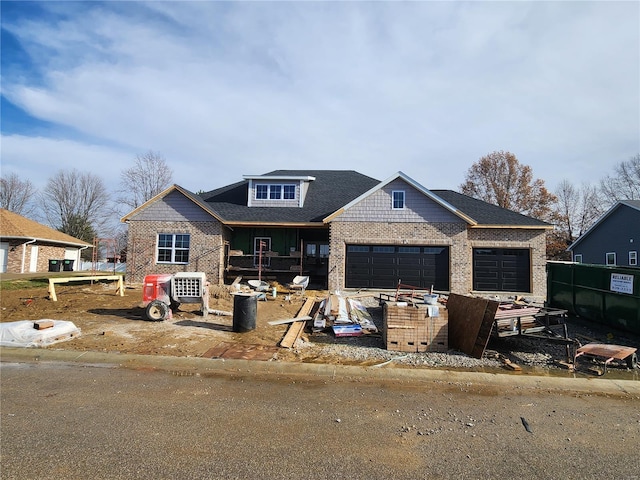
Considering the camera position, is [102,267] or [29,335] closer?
[29,335]

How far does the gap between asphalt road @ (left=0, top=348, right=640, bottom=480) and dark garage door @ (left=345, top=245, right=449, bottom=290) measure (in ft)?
37.8

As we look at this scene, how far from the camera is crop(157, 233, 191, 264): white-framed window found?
19.1 metres

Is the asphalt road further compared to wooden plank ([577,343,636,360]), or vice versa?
wooden plank ([577,343,636,360])

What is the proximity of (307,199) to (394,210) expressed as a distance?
5.72 metres

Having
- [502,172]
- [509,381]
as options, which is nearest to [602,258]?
[502,172]

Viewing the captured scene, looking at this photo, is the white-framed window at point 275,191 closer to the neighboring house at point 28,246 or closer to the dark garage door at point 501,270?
the dark garage door at point 501,270

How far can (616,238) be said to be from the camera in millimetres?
25984

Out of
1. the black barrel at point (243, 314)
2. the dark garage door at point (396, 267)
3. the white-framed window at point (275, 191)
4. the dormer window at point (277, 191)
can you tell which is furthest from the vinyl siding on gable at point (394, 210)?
the black barrel at point (243, 314)

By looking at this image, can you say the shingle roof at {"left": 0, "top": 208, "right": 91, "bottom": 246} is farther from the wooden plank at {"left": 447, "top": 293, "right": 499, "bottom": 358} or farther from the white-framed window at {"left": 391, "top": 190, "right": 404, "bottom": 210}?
the wooden plank at {"left": 447, "top": 293, "right": 499, "bottom": 358}

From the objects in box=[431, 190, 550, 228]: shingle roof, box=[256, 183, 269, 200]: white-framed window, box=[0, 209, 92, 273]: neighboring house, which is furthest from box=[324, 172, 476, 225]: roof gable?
box=[0, 209, 92, 273]: neighboring house

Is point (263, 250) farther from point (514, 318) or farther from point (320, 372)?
point (514, 318)

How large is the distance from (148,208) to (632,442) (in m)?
20.0

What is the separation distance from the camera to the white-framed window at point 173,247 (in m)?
19.1

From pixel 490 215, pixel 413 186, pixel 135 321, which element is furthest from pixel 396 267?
pixel 135 321
